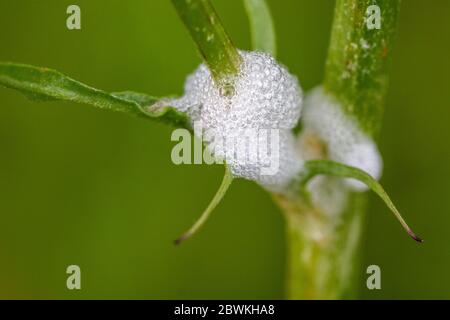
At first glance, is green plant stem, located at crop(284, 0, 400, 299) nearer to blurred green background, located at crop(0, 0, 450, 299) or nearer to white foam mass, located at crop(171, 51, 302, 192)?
white foam mass, located at crop(171, 51, 302, 192)

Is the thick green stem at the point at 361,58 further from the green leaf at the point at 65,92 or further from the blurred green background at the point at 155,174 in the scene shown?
the blurred green background at the point at 155,174

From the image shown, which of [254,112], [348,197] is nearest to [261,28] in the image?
[254,112]

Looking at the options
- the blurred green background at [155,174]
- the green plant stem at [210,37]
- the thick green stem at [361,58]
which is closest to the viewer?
the green plant stem at [210,37]

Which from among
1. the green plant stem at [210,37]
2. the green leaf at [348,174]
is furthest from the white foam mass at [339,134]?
the green plant stem at [210,37]

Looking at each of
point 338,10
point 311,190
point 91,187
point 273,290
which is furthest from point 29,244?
point 338,10

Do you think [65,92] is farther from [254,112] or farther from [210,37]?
[254,112]

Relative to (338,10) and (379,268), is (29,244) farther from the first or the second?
(338,10)

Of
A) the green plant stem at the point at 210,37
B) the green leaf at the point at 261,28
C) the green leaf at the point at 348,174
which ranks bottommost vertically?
the green leaf at the point at 348,174

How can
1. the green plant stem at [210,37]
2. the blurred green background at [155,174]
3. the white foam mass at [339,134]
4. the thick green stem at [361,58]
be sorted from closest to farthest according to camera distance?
the green plant stem at [210,37], the thick green stem at [361,58], the white foam mass at [339,134], the blurred green background at [155,174]
